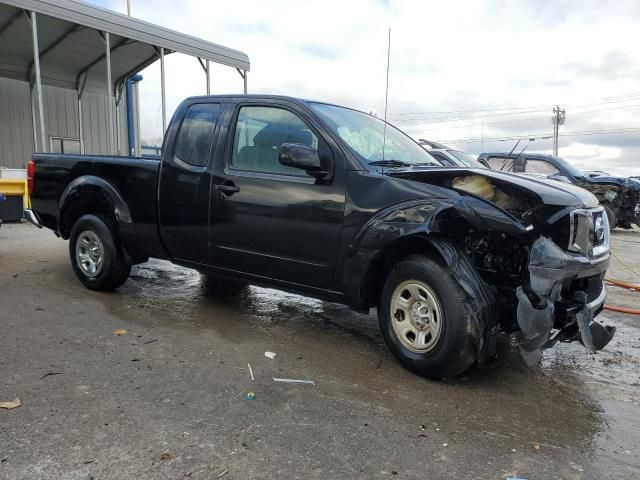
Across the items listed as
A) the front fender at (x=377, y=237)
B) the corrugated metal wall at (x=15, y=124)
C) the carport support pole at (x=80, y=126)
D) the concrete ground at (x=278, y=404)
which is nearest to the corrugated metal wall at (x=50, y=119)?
the corrugated metal wall at (x=15, y=124)

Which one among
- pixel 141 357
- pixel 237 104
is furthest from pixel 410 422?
pixel 237 104

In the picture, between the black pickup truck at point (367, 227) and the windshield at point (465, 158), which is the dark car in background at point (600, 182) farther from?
the black pickup truck at point (367, 227)

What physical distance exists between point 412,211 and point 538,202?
0.77 m

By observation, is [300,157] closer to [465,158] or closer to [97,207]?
[97,207]

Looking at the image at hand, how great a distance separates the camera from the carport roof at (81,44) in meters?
11.4

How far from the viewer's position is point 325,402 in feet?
10.3

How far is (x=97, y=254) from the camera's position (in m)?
5.39

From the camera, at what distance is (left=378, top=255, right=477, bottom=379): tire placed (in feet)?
10.6

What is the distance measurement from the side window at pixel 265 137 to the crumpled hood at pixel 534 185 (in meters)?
0.86

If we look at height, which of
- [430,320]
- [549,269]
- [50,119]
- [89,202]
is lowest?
[430,320]

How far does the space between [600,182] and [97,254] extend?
1184 centimetres

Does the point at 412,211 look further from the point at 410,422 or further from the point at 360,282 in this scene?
the point at 410,422

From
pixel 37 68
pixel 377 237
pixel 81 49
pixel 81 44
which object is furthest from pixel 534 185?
pixel 81 49

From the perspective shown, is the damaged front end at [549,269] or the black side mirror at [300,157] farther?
the black side mirror at [300,157]
